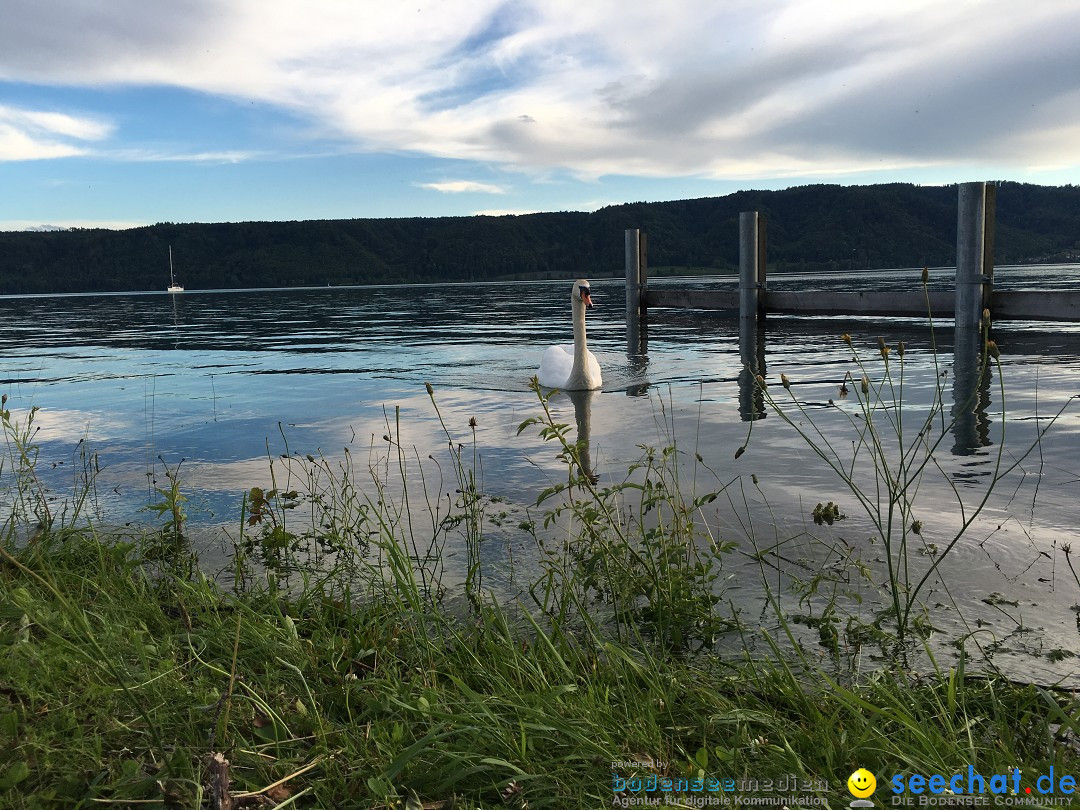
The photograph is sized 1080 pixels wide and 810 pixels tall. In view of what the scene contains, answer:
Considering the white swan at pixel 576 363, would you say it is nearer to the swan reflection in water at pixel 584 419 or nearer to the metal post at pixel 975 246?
the swan reflection in water at pixel 584 419

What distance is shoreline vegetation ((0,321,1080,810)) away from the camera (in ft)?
6.93

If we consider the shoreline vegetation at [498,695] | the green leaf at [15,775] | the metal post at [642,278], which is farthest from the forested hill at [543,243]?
the green leaf at [15,775]

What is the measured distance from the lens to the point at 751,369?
857cm

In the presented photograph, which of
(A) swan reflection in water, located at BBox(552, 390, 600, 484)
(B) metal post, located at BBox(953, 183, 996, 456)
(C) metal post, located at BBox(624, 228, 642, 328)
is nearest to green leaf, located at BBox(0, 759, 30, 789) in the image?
(A) swan reflection in water, located at BBox(552, 390, 600, 484)

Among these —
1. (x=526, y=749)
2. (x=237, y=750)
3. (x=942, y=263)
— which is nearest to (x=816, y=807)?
(x=526, y=749)

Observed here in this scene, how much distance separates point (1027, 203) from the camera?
89.2m

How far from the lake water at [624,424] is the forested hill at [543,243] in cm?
7116

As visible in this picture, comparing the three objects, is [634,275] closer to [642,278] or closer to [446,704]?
[642,278]

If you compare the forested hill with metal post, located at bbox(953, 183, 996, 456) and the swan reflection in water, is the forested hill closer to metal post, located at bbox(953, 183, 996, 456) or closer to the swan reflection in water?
metal post, located at bbox(953, 183, 996, 456)

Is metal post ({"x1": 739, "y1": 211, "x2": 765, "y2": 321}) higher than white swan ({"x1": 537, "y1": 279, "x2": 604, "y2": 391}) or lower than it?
higher

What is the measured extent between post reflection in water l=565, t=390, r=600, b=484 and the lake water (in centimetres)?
9

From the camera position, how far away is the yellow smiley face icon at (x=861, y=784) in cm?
198

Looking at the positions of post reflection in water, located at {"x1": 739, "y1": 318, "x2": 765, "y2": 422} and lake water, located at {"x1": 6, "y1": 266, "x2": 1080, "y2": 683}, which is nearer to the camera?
lake water, located at {"x1": 6, "y1": 266, "x2": 1080, "y2": 683}
